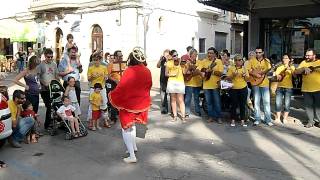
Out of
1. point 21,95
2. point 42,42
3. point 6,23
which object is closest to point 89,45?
point 42,42

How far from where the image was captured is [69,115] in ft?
28.5

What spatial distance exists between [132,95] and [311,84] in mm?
4613

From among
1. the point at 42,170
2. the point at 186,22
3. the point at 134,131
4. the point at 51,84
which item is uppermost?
the point at 186,22

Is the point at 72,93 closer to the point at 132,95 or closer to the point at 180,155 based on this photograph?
the point at 132,95

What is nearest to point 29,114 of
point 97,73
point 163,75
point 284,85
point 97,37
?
point 97,73

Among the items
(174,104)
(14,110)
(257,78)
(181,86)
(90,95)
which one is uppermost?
(257,78)

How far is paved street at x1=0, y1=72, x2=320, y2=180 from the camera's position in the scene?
248 inches

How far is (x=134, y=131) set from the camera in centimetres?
702

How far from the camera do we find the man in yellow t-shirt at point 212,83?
1014cm

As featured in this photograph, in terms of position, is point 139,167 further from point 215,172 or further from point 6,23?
point 6,23

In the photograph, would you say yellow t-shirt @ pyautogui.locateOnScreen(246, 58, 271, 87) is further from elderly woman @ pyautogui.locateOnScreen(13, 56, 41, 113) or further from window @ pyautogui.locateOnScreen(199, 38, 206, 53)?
window @ pyautogui.locateOnScreen(199, 38, 206, 53)

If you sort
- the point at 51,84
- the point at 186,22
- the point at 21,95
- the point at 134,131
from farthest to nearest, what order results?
the point at 186,22 < the point at 51,84 < the point at 21,95 < the point at 134,131

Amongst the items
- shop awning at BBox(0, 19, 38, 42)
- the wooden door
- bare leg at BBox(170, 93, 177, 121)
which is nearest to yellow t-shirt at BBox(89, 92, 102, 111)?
bare leg at BBox(170, 93, 177, 121)

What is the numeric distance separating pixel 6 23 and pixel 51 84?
25816 millimetres
